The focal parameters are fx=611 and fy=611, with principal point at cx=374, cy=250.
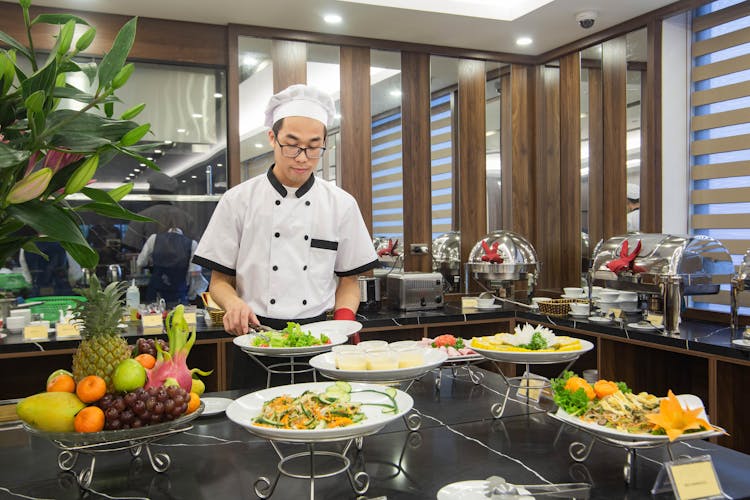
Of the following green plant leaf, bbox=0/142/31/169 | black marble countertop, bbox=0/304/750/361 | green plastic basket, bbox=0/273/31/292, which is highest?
green plant leaf, bbox=0/142/31/169

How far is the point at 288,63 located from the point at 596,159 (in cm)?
233

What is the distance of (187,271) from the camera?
13.7 feet

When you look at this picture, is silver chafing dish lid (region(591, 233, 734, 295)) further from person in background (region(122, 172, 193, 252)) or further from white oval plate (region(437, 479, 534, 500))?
person in background (region(122, 172, 193, 252))

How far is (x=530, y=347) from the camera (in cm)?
163

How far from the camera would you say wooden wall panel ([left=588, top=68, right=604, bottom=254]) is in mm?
4422

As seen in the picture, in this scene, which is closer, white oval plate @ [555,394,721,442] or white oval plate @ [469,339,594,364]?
white oval plate @ [555,394,721,442]

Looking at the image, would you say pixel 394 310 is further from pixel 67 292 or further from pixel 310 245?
pixel 67 292

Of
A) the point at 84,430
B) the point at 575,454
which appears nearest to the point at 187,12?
the point at 84,430

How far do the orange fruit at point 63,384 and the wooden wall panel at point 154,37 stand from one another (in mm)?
3231

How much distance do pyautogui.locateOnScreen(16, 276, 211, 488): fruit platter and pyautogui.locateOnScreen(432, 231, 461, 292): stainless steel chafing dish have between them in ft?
11.5

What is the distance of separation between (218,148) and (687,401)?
11.8 ft

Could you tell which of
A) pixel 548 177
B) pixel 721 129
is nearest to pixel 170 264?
pixel 548 177

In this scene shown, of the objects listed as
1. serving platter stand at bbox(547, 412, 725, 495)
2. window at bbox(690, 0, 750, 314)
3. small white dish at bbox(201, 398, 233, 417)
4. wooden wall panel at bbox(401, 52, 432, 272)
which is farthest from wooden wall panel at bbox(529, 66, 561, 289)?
serving platter stand at bbox(547, 412, 725, 495)

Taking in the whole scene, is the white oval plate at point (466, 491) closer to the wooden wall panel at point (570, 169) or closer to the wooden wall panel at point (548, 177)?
the wooden wall panel at point (570, 169)
